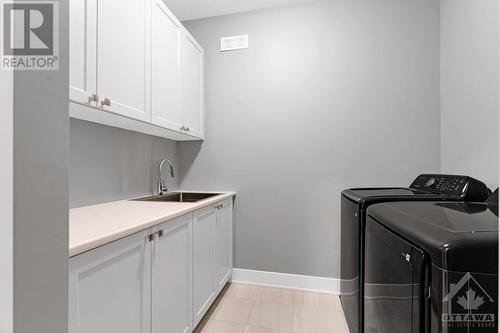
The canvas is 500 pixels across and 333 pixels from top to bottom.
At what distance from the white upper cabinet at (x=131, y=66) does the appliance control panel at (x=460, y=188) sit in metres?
1.92

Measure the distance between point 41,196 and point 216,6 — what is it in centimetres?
250

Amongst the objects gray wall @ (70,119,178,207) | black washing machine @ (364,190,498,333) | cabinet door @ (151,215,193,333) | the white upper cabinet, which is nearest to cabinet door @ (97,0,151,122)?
the white upper cabinet

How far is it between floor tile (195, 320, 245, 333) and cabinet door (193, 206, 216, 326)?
110mm

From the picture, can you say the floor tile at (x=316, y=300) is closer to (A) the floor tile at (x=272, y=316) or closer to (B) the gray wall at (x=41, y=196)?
(A) the floor tile at (x=272, y=316)

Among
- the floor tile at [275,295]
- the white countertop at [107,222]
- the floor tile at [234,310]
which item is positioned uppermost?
the white countertop at [107,222]

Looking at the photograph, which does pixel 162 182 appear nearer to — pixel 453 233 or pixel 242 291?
pixel 242 291

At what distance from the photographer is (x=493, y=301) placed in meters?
0.65

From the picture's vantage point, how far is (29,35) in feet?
1.46

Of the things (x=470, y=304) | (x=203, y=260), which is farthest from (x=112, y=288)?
(x=470, y=304)

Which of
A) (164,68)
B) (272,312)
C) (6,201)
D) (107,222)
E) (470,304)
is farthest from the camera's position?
(272,312)

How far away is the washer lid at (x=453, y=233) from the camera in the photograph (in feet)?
2.13

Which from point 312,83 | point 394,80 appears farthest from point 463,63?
point 312,83

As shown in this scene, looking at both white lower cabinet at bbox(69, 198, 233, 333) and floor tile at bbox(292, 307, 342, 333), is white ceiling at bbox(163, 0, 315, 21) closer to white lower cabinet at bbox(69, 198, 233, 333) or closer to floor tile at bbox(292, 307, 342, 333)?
white lower cabinet at bbox(69, 198, 233, 333)

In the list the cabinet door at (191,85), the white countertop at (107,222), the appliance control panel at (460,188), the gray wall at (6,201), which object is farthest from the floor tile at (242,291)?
the gray wall at (6,201)
